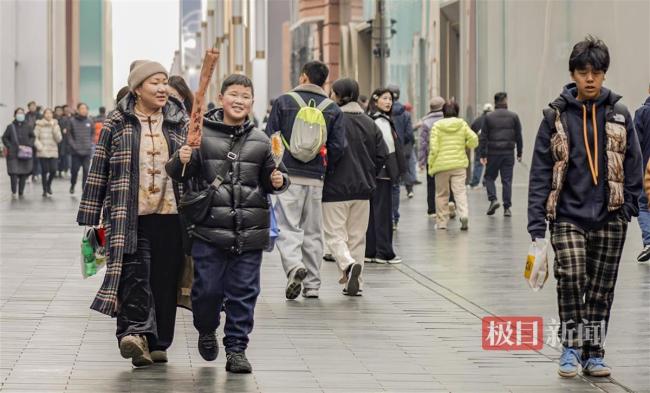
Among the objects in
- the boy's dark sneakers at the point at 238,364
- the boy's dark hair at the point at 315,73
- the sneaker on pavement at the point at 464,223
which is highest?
the boy's dark hair at the point at 315,73

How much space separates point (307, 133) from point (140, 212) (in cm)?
362

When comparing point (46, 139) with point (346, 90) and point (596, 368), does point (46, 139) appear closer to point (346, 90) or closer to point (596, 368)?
point (346, 90)

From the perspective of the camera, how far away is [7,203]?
27.4m

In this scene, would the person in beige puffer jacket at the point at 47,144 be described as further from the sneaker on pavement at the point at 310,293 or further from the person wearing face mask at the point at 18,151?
the sneaker on pavement at the point at 310,293

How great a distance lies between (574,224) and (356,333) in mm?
2357

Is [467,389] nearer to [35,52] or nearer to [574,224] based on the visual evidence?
[574,224]

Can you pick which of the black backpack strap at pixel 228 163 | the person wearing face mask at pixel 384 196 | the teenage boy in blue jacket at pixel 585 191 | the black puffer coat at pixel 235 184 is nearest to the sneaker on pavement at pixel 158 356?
the black puffer coat at pixel 235 184

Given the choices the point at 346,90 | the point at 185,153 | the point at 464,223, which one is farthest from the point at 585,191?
the point at 464,223

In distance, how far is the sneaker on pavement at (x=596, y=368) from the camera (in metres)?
8.48

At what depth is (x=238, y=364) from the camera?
27.9 ft

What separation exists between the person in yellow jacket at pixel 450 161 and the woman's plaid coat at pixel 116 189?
11.7 m

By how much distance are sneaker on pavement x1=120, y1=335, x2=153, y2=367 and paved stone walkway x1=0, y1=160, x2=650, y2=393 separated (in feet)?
0.19

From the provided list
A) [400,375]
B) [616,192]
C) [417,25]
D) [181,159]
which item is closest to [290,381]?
[400,375]

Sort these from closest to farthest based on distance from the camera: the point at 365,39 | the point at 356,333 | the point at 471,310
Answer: the point at 356,333 → the point at 471,310 → the point at 365,39
